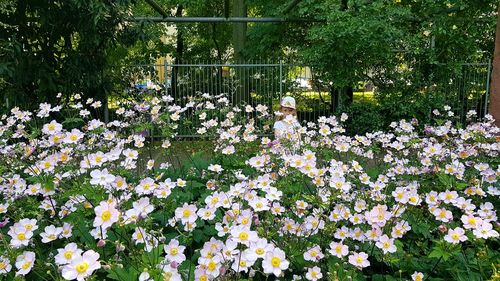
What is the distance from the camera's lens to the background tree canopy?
704cm

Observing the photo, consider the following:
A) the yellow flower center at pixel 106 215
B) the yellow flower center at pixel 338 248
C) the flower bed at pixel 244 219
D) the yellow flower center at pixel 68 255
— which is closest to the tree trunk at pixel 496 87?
the flower bed at pixel 244 219

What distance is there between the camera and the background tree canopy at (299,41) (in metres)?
7.04

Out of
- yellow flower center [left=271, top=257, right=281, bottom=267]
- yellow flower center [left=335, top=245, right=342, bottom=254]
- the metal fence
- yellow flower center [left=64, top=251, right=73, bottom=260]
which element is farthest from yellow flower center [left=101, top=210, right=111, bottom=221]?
the metal fence

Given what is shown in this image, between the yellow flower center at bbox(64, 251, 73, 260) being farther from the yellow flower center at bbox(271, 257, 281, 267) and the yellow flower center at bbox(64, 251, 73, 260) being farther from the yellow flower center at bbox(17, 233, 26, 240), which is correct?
the yellow flower center at bbox(271, 257, 281, 267)

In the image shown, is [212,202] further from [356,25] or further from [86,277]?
[356,25]

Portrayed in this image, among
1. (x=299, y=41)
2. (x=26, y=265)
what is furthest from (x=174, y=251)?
(x=299, y=41)

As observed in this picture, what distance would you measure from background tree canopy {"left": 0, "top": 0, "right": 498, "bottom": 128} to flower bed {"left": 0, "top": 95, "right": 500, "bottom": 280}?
4.10 meters

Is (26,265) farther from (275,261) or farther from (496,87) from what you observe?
(496,87)

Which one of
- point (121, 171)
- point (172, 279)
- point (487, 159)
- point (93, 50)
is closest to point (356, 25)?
point (93, 50)

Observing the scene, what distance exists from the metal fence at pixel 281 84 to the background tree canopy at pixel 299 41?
308 millimetres

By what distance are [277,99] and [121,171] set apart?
853 centimetres

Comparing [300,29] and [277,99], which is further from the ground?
[300,29]

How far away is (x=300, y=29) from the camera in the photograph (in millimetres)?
11258

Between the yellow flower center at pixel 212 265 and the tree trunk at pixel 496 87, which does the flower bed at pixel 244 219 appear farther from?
the tree trunk at pixel 496 87
